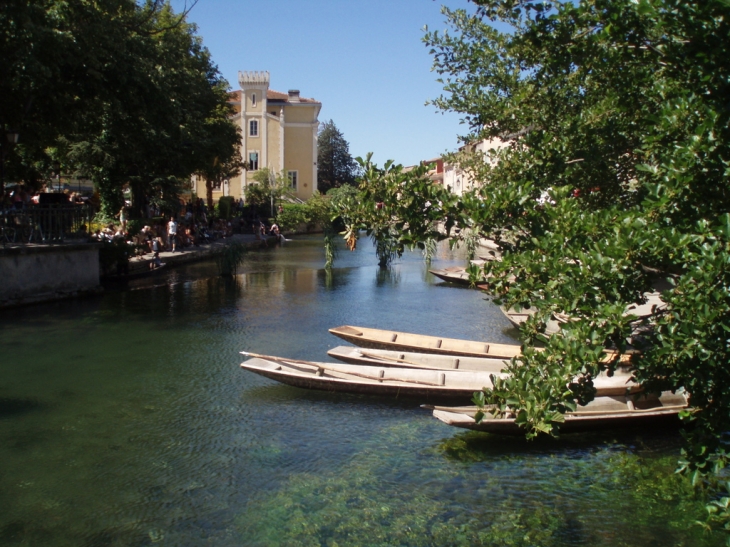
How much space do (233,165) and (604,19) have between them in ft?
139

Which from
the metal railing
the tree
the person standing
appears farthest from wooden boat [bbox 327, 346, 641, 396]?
the tree

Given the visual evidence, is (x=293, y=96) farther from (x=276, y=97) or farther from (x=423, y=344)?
(x=423, y=344)

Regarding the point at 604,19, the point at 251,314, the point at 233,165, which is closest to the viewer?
the point at 604,19

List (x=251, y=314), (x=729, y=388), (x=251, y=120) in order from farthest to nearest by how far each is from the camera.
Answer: (x=251, y=120) → (x=251, y=314) → (x=729, y=388)

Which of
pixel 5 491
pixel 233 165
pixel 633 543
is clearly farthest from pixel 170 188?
pixel 633 543

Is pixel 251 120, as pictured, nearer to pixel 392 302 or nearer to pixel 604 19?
pixel 392 302

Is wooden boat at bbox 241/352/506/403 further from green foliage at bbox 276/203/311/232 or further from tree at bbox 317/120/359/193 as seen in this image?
tree at bbox 317/120/359/193

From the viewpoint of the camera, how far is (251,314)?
1880 centimetres

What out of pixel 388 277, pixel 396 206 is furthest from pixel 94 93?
pixel 396 206

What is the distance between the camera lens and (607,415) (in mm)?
9039

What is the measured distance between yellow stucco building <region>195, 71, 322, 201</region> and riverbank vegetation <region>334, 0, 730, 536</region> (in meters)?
52.2

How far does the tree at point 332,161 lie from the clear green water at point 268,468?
6337 centimetres

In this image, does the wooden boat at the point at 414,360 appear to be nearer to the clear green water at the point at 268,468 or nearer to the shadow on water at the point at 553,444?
the clear green water at the point at 268,468

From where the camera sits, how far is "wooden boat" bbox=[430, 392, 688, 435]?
8.82 meters
